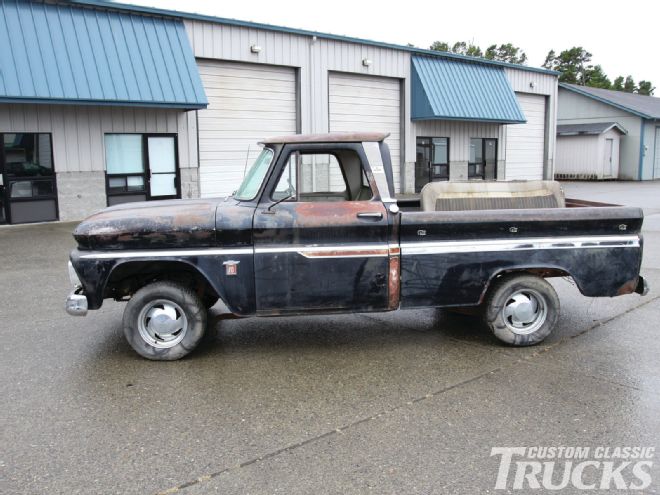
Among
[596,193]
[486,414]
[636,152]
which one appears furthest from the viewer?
[636,152]

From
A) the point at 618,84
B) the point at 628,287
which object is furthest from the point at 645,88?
the point at 628,287

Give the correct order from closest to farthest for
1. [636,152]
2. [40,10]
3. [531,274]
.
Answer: [531,274] → [40,10] → [636,152]

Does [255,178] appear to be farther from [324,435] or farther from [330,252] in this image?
[324,435]

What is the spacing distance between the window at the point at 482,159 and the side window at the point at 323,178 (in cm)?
2041

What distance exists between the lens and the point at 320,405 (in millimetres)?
4504

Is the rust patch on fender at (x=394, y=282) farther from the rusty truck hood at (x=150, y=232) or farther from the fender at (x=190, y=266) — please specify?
the rusty truck hood at (x=150, y=232)

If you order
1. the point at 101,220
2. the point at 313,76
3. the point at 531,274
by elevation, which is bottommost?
the point at 531,274

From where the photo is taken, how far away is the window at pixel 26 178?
566 inches

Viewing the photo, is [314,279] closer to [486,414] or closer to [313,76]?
[486,414]

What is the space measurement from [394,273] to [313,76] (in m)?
15.2

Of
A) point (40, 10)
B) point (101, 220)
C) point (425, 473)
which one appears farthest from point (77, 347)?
point (40, 10)

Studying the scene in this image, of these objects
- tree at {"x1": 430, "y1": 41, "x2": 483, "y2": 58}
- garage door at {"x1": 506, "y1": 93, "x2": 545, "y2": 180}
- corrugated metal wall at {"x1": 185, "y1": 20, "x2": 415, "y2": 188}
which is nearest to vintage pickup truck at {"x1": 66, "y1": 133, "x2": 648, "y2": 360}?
corrugated metal wall at {"x1": 185, "y1": 20, "x2": 415, "y2": 188}

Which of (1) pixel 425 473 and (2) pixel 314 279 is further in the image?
(2) pixel 314 279

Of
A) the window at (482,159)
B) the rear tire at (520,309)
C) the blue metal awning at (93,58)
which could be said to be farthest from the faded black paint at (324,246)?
the window at (482,159)
